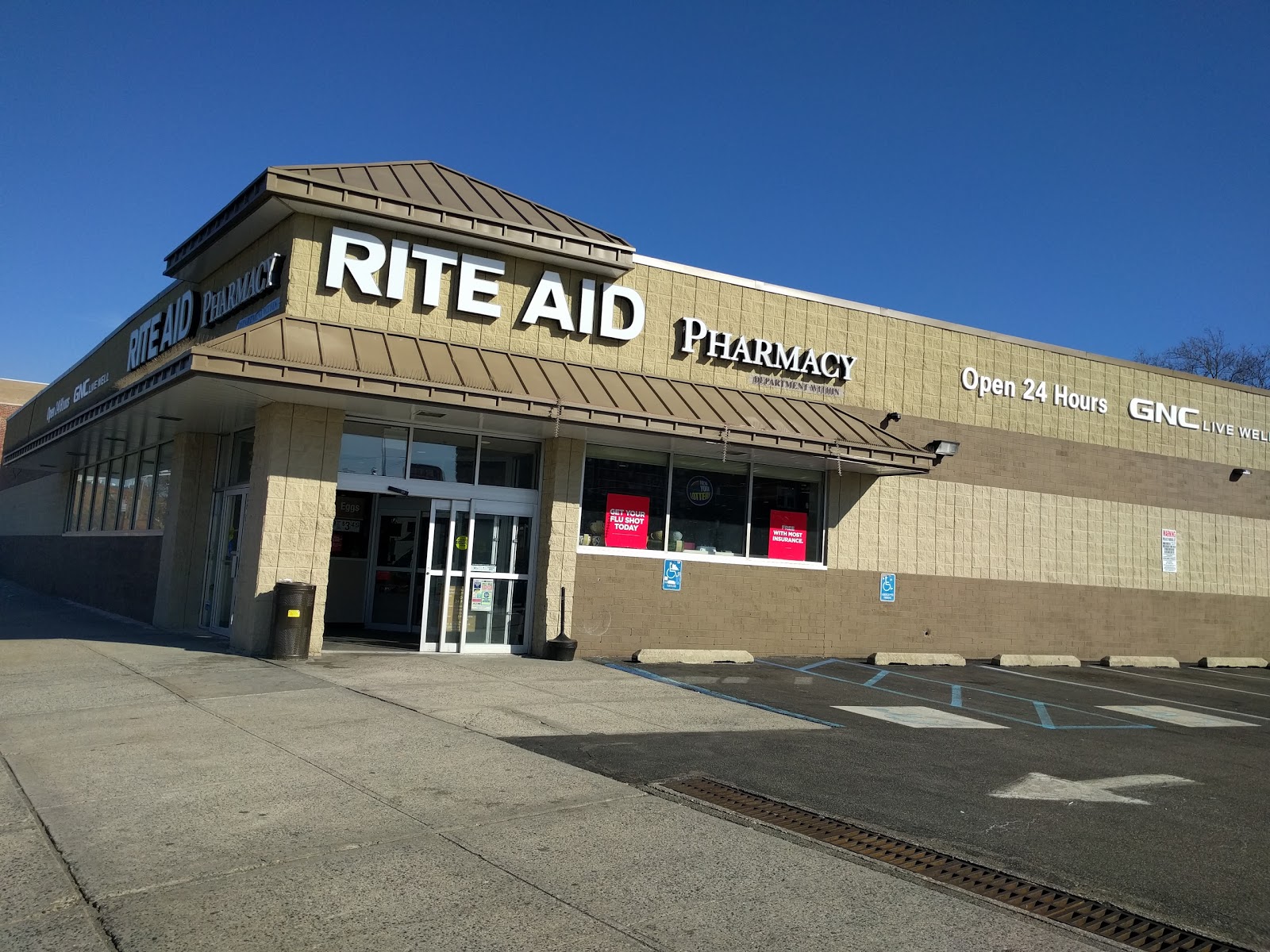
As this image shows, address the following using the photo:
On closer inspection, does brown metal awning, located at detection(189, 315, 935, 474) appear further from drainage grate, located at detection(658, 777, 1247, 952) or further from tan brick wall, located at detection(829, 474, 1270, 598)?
drainage grate, located at detection(658, 777, 1247, 952)

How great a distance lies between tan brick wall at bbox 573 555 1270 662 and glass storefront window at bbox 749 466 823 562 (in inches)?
14.1

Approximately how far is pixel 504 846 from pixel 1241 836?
500 cm

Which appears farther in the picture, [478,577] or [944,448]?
[944,448]

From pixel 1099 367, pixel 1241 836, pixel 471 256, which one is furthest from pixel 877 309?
pixel 1241 836

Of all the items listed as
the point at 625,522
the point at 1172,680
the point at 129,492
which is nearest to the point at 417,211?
the point at 625,522

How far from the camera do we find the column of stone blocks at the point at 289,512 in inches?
511

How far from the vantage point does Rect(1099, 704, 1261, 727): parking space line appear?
12.4m

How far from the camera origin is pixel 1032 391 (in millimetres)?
19797

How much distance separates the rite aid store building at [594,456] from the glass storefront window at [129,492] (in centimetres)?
14

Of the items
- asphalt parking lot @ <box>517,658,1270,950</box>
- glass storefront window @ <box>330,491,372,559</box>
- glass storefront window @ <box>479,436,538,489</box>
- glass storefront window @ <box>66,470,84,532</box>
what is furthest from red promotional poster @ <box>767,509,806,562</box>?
glass storefront window @ <box>66,470,84,532</box>

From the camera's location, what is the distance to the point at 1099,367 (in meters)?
21.0

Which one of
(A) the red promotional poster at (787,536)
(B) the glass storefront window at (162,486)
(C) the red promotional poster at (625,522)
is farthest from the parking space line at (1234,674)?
(B) the glass storefront window at (162,486)

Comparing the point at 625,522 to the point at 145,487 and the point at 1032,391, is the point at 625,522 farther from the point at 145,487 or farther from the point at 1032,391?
the point at 145,487

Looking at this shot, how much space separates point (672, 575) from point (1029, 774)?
312 inches
